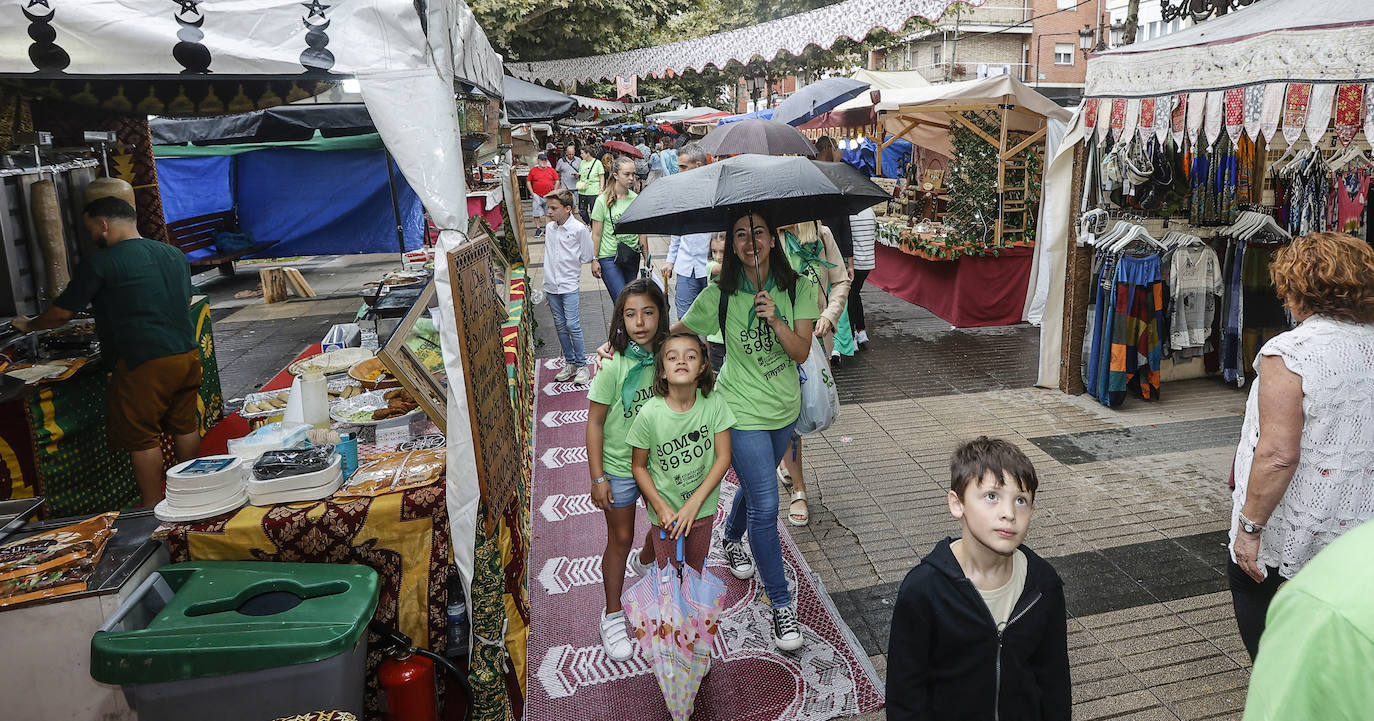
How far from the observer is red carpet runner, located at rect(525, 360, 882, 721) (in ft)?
11.2

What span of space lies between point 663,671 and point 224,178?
567 inches

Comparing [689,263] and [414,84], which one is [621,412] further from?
[689,263]

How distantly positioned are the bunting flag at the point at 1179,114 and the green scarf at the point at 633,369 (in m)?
4.01

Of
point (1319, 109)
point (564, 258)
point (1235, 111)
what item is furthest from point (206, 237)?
point (1319, 109)

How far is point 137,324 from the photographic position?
4.66m

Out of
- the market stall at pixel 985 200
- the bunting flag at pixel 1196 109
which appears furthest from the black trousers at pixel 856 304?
the bunting flag at pixel 1196 109

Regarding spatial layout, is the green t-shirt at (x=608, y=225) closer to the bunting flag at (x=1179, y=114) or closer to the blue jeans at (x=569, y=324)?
the blue jeans at (x=569, y=324)

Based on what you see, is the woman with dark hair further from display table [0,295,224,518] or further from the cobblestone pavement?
display table [0,295,224,518]

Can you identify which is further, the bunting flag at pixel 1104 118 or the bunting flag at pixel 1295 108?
the bunting flag at pixel 1104 118

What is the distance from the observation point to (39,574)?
2.75 metres

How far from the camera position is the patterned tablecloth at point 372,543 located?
10.1 feet

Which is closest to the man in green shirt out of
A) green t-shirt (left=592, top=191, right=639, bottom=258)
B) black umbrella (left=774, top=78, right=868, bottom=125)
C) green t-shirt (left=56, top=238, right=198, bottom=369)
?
green t-shirt (left=56, top=238, right=198, bottom=369)

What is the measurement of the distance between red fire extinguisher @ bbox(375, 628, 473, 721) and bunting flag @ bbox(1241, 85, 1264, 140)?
501 cm

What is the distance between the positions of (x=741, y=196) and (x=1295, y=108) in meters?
3.24
